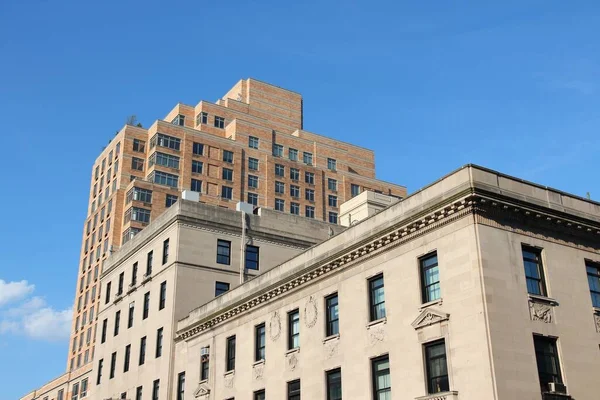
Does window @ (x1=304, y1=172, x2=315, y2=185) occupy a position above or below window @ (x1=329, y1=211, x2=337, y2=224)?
above

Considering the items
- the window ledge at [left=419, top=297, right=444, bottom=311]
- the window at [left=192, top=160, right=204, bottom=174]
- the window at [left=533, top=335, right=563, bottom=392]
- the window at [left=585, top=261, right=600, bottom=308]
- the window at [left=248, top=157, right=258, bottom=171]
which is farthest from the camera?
the window at [left=248, top=157, right=258, bottom=171]

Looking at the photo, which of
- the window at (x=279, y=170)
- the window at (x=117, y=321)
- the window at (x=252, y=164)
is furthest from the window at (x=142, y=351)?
the window at (x=279, y=170)

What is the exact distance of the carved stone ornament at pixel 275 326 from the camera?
3762cm

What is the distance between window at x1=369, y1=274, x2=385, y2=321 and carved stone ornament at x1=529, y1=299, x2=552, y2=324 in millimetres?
6513

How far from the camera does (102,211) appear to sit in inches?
4092

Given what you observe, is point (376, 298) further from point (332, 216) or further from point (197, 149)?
point (332, 216)

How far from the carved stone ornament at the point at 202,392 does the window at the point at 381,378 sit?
14.8m

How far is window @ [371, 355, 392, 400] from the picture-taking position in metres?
29.8

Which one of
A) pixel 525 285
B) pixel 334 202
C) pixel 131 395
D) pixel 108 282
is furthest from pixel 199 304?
pixel 334 202

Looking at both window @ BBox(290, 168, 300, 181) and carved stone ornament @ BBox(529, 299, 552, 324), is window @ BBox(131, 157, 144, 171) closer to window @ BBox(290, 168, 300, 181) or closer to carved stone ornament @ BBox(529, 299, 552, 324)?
window @ BBox(290, 168, 300, 181)

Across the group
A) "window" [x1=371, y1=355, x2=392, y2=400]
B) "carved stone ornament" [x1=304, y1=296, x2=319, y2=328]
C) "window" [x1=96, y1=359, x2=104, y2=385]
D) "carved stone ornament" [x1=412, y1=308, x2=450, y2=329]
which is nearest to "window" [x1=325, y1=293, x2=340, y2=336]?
"carved stone ornament" [x1=304, y1=296, x2=319, y2=328]

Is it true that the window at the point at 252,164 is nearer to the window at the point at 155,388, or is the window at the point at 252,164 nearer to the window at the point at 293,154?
the window at the point at 293,154

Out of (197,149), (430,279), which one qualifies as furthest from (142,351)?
(197,149)

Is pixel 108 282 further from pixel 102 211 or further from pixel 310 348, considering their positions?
pixel 102 211
